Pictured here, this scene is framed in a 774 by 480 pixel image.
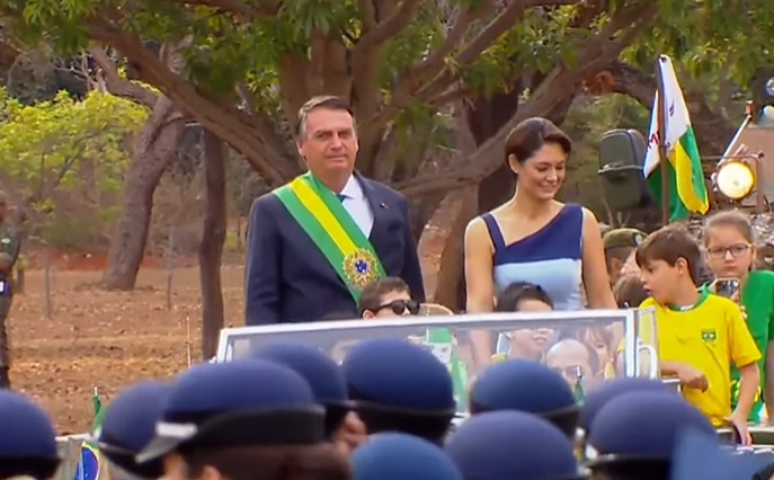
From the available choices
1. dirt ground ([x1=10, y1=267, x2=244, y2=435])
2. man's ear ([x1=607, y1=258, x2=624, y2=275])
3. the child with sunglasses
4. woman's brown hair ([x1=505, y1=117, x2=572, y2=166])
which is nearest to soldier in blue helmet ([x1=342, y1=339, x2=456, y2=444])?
the child with sunglasses

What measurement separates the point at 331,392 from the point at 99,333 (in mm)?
25547

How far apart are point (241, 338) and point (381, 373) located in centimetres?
132

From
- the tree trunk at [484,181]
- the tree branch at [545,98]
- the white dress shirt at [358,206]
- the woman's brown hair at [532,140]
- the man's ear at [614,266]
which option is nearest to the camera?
the white dress shirt at [358,206]

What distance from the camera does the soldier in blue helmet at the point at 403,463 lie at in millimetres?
2850

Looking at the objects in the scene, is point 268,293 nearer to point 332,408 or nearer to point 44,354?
point 332,408

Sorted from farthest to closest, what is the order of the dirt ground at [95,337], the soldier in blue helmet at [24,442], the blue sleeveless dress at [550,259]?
the dirt ground at [95,337] → the blue sleeveless dress at [550,259] → the soldier in blue helmet at [24,442]

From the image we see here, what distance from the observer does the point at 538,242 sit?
20.3ft

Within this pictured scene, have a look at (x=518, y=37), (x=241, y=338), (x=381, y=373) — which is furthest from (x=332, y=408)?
(x=518, y=37)

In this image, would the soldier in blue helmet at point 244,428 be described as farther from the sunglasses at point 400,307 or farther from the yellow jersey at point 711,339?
the yellow jersey at point 711,339

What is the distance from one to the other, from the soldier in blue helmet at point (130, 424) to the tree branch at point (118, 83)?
15.4 meters

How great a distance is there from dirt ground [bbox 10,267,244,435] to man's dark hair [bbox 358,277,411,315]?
26.7 feet

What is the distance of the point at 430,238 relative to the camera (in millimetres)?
46250

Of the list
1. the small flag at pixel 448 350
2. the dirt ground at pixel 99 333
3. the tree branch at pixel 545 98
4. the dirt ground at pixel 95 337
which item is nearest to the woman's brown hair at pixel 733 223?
the small flag at pixel 448 350

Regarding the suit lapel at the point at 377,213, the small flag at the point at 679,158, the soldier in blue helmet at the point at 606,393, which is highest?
the small flag at the point at 679,158
